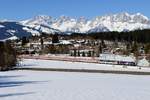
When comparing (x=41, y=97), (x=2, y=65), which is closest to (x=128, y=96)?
(x=41, y=97)

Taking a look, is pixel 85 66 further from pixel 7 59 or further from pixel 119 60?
Answer: pixel 119 60

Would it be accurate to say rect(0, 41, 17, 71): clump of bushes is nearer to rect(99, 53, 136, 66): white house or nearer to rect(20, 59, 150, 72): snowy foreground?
rect(20, 59, 150, 72): snowy foreground

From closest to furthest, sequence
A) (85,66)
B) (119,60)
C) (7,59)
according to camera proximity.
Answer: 1. (7,59)
2. (85,66)
3. (119,60)

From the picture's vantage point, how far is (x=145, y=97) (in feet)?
90.8

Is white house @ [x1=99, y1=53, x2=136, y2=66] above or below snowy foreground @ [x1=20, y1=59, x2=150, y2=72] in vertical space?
above

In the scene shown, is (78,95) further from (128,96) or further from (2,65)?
(2,65)

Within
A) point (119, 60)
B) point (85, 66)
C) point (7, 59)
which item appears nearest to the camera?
point (7, 59)

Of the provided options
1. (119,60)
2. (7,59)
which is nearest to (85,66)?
(7,59)

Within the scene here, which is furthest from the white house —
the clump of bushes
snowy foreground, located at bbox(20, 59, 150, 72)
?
the clump of bushes

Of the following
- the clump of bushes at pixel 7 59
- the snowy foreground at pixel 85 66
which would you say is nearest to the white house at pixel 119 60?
the snowy foreground at pixel 85 66

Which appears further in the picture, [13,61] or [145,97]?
[13,61]

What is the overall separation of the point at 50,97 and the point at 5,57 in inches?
2686

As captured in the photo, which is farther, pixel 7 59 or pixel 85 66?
pixel 85 66

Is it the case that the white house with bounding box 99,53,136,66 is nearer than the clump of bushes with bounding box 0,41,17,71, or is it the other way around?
the clump of bushes with bounding box 0,41,17,71
